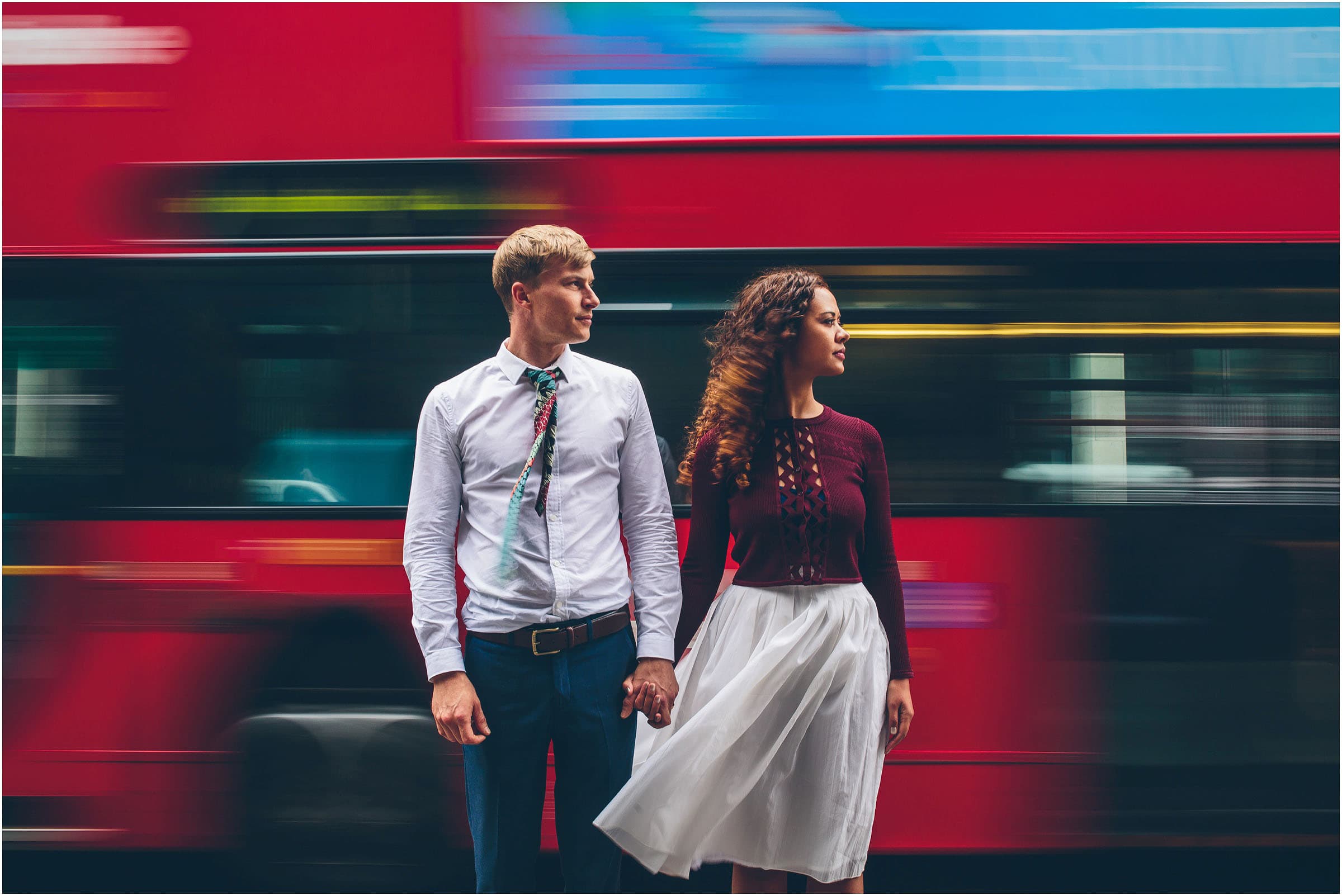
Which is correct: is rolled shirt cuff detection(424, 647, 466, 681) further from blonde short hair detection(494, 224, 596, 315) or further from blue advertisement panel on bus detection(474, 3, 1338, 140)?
blue advertisement panel on bus detection(474, 3, 1338, 140)

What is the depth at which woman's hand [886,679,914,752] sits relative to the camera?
2354 millimetres

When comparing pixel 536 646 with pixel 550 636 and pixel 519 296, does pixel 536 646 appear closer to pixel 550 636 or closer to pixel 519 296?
pixel 550 636

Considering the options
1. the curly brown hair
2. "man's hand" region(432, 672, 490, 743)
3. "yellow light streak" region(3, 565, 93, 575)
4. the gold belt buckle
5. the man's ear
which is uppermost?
the man's ear

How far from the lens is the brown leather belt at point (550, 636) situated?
210 cm

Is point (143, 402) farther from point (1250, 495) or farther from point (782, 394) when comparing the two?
point (1250, 495)

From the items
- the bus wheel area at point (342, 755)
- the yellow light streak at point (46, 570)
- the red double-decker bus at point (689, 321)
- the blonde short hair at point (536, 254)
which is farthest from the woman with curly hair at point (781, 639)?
the yellow light streak at point (46, 570)

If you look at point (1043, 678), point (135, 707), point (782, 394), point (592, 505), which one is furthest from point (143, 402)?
point (1043, 678)

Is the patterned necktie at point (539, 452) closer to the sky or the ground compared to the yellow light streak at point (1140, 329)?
closer to the ground

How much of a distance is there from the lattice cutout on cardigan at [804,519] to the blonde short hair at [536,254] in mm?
690

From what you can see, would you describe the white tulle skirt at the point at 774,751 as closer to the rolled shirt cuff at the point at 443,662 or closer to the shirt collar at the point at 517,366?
the rolled shirt cuff at the point at 443,662

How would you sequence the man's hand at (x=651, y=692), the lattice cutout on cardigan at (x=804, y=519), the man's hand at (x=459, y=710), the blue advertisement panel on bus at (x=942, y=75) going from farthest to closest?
1. the blue advertisement panel on bus at (x=942, y=75)
2. the lattice cutout on cardigan at (x=804, y=519)
3. the man's hand at (x=651, y=692)
4. the man's hand at (x=459, y=710)

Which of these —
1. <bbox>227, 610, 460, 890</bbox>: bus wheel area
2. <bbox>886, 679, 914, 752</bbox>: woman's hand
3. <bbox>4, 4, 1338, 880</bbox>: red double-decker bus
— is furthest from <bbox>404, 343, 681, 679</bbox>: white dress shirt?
<bbox>227, 610, 460, 890</bbox>: bus wheel area

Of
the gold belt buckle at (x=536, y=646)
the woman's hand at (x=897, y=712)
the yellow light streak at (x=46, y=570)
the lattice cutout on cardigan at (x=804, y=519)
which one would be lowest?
the woman's hand at (x=897, y=712)

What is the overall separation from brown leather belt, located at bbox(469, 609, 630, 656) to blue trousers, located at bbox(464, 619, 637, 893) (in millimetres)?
17
